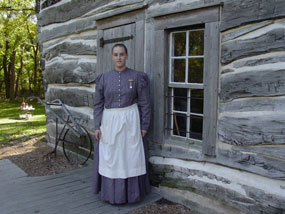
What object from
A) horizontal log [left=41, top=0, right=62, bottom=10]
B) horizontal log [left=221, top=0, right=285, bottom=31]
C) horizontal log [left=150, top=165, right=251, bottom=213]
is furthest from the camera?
horizontal log [left=41, top=0, right=62, bottom=10]

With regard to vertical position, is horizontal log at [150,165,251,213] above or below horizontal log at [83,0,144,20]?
below

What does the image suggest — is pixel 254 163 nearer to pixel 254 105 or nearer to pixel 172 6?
pixel 254 105

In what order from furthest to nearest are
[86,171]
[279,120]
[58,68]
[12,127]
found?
[12,127], [58,68], [86,171], [279,120]

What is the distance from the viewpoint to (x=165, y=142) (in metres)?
3.91

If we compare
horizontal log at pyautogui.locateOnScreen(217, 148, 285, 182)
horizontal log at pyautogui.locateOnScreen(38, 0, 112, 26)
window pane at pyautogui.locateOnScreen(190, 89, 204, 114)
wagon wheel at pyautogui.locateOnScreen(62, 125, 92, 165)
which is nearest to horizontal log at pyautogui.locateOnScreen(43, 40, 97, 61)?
horizontal log at pyautogui.locateOnScreen(38, 0, 112, 26)

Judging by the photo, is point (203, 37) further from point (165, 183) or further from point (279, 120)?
point (165, 183)

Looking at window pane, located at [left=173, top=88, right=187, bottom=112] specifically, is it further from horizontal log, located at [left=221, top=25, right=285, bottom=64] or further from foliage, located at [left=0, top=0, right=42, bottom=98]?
foliage, located at [left=0, top=0, right=42, bottom=98]

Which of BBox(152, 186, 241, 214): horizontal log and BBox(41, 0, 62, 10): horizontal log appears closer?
BBox(152, 186, 241, 214): horizontal log

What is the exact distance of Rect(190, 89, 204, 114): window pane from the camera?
3617 millimetres

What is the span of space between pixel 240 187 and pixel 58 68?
4281mm

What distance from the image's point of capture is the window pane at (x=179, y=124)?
3834 millimetres

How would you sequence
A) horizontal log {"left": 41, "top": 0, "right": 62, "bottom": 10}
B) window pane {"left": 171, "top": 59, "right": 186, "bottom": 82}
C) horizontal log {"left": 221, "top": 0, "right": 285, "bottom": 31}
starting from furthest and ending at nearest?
horizontal log {"left": 41, "top": 0, "right": 62, "bottom": 10} → window pane {"left": 171, "top": 59, "right": 186, "bottom": 82} → horizontal log {"left": 221, "top": 0, "right": 285, "bottom": 31}

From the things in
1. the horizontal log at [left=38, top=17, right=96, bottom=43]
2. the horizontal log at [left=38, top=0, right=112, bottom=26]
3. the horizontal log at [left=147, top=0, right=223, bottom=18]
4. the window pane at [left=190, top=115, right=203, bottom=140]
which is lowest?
the window pane at [left=190, top=115, right=203, bottom=140]

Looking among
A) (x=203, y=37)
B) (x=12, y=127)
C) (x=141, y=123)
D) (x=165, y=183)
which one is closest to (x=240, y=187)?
(x=165, y=183)
